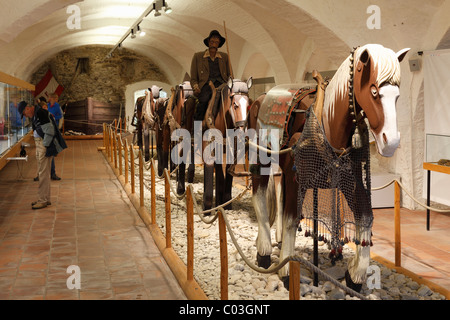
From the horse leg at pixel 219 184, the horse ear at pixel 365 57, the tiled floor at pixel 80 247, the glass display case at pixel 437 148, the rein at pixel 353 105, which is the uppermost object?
the horse ear at pixel 365 57

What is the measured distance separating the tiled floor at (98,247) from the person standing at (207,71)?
2.10m

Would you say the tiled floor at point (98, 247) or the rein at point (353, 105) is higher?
the rein at point (353, 105)

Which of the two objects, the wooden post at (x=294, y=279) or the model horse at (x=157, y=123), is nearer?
the wooden post at (x=294, y=279)

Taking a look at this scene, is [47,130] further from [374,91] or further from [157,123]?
[374,91]

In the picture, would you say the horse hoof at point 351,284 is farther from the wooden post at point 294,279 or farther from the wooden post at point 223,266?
the wooden post at point 294,279

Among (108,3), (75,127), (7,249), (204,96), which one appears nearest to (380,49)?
(204,96)

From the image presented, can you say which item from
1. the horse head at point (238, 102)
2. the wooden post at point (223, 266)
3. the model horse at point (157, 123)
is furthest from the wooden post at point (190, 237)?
the model horse at point (157, 123)

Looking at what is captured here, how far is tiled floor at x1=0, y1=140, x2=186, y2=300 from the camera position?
5.03 m

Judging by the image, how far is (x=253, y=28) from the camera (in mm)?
12695

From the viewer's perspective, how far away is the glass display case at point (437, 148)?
7.39 m

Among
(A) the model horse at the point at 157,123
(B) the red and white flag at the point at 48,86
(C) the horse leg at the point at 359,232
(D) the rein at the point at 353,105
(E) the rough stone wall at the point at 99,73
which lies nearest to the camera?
(D) the rein at the point at 353,105

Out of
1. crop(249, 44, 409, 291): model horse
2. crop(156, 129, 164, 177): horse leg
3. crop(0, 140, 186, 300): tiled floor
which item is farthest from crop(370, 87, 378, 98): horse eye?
crop(156, 129, 164, 177): horse leg

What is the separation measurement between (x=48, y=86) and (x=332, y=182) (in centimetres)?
2458
